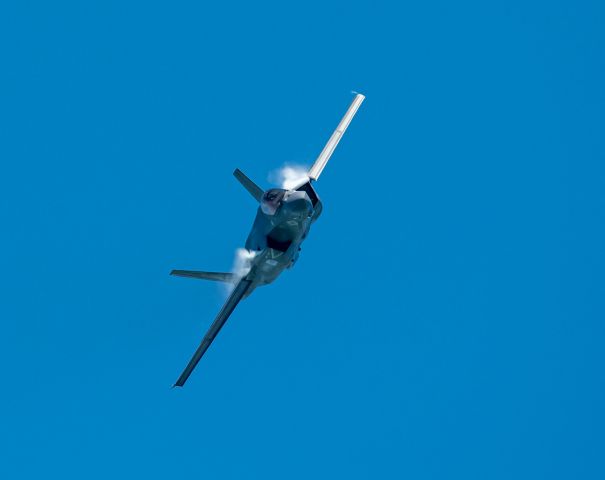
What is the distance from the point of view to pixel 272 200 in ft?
207

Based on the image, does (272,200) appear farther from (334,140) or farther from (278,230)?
(334,140)

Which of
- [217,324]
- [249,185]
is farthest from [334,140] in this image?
[217,324]

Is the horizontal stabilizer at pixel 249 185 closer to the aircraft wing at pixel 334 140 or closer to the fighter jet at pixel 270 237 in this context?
the fighter jet at pixel 270 237

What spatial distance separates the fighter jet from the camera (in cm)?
6306

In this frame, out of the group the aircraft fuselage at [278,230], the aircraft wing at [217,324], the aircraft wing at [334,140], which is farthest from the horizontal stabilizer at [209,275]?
the aircraft wing at [334,140]

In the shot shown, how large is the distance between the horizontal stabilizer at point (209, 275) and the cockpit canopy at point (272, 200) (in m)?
6.77

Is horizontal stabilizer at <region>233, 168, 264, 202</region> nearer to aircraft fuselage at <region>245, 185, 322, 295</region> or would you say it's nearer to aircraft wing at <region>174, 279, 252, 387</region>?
aircraft fuselage at <region>245, 185, 322, 295</region>

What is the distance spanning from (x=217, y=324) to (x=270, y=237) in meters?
7.34

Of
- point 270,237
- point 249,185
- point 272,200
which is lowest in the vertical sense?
point 270,237

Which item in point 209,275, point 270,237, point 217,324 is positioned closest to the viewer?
point 270,237

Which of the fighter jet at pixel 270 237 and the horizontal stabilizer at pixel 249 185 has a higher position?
the horizontal stabilizer at pixel 249 185

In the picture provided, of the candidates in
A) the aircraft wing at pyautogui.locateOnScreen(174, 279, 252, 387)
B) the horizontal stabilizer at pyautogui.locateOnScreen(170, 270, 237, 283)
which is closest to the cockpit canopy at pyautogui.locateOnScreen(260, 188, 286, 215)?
the horizontal stabilizer at pyautogui.locateOnScreen(170, 270, 237, 283)

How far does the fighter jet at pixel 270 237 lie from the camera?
63.1 m

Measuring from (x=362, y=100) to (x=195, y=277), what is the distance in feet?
62.6
